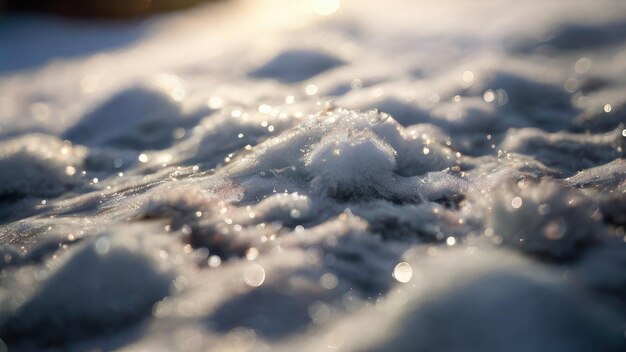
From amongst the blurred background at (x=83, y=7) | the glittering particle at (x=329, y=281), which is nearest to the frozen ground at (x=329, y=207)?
the glittering particle at (x=329, y=281)

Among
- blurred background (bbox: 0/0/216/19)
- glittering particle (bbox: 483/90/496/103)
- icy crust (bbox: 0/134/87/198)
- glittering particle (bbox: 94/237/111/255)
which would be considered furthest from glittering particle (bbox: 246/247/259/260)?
blurred background (bbox: 0/0/216/19)

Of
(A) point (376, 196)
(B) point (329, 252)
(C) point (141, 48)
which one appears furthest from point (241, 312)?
(C) point (141, 48)

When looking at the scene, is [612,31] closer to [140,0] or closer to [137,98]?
[137,98]

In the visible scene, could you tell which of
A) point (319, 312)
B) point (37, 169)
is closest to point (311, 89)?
point (37, 169)

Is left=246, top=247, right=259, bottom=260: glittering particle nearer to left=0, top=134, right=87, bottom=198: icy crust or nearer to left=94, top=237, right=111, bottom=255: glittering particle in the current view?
left=94, top=237, right=111, bottom=255: glittering particle

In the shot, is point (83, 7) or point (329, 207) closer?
point (329, 207)

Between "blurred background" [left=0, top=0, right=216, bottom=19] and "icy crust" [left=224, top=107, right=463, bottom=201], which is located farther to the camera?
"blurred background" [left=0, top=0, right=216, bottom=19]

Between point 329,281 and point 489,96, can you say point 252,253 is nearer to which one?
point 329,281
